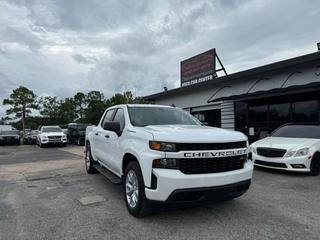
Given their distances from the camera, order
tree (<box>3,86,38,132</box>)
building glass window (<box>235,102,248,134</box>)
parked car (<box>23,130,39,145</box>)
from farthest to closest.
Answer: tree (<box>3,86,38,132</box>) → parked car (<box>23,130,39,145</box>) → building glass window (<box>235,102,248,134</box>)

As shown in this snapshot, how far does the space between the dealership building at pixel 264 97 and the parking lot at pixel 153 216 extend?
214 inches

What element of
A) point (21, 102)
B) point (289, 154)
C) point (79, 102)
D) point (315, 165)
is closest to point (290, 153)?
point (289, 154)

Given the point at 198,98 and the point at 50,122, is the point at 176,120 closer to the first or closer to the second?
the point at 198,98

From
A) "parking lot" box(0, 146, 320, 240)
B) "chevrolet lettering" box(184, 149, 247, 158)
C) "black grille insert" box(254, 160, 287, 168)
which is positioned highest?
"chevrolet lettering" box(184, 149, 247, 158)

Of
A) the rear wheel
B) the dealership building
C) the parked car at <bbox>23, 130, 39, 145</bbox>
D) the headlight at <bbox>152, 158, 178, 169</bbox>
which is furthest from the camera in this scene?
the parked car at <bbox>23, 130, 39, 145</bbox>

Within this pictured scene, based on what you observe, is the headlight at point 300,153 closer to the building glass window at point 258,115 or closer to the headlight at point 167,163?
the headlight at point 167,163

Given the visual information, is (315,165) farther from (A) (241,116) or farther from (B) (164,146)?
(A) (241,116)

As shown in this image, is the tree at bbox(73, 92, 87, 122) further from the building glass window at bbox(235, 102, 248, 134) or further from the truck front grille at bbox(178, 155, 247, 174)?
the truck front grille at bbox(178, 155, 247, 174)

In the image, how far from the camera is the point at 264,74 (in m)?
12.6

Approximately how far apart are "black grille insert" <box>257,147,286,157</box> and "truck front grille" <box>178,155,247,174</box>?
382cm

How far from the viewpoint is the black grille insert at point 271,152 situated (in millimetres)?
7441

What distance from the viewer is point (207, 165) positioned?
3941 millimetres

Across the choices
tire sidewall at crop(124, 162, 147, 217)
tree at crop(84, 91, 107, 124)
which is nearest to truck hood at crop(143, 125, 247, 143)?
tire sidewall at crop(124, 162, 147, 217)

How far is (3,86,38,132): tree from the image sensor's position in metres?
41.3
